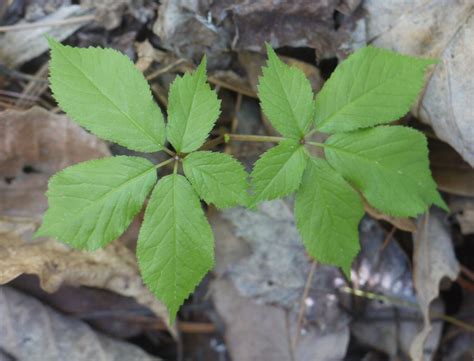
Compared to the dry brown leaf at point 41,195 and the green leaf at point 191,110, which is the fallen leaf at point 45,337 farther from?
the green leaf at point 191,110

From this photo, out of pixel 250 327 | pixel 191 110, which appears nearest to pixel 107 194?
pixel 191 110

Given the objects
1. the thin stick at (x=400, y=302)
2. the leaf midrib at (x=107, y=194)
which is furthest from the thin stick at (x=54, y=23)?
the thin stick at (x=400, y=302)

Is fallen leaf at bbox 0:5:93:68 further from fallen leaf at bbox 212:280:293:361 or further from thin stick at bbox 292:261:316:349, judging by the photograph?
thin stick at bbox 292:261:316:349

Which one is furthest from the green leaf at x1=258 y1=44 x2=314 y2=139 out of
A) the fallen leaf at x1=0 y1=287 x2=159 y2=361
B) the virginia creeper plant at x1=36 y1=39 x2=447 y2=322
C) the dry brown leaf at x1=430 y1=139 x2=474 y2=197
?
the fallen leaf at x1=0 y1=287 x2=159 y2=361

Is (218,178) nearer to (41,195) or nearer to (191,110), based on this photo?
(191,110)

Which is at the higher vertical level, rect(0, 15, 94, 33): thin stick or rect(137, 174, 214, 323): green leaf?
rect(0, 15, 94, 33): thin stick

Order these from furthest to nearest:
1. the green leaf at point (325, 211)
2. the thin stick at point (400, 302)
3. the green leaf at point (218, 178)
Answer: the thin stick at point (400, 302), the green leaf at point (325, 211), the green leaf at point (218, 178)

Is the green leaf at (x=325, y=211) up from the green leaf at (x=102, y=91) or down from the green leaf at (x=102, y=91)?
down
